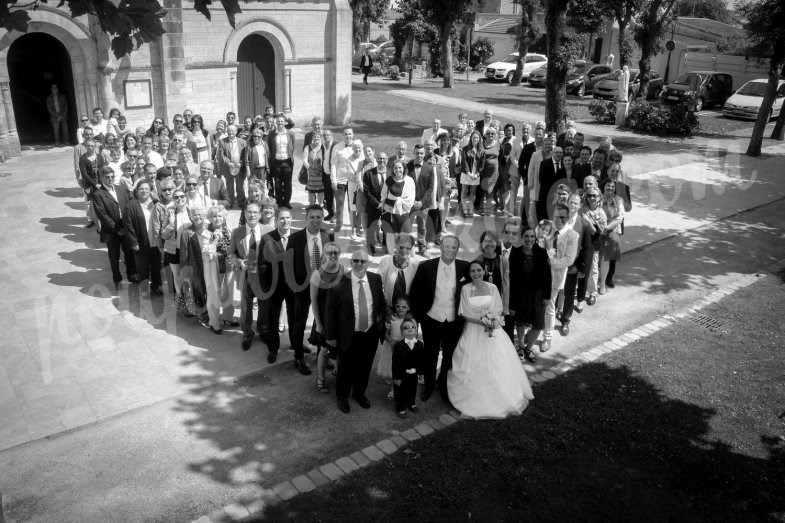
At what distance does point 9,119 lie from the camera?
16.8m

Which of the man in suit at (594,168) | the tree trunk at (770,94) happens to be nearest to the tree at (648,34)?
the tree trunk at (770,94)

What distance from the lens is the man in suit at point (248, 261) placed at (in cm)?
792

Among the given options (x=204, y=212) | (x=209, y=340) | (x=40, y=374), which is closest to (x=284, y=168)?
(x=204, y=212)

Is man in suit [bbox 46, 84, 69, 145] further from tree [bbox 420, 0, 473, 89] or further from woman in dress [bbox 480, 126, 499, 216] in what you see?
tree [bbox 420, 0, 473, 89]

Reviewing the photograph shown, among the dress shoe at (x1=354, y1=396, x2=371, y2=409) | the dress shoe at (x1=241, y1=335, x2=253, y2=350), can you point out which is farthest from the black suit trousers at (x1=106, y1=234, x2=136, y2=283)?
the dress shoe at (x1=354, y1=396, x2=371, y2=409)

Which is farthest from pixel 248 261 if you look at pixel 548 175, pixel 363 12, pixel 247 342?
pixel 363 12

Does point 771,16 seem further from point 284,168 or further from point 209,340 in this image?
point 209,340

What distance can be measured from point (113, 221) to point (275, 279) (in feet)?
10.6

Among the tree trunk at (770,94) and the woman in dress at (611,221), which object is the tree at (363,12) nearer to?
the tree trunk at (770,94)

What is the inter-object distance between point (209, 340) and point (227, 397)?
4.57 feet

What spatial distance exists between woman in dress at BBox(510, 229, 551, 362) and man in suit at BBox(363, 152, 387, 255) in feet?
11.5

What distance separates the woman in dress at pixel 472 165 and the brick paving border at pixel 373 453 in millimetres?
4650

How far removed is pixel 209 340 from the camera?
8438 millimetres

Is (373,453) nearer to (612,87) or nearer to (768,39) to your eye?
(768,39)
